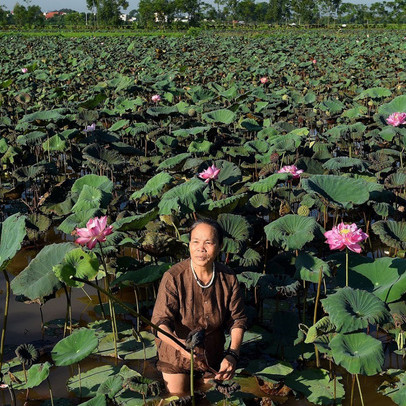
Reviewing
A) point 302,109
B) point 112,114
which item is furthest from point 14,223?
point 302,109

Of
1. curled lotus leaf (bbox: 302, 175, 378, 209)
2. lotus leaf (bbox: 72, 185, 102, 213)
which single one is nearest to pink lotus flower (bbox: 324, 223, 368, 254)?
curled lotus leaf (bbox: 302, 175, 378, 209)

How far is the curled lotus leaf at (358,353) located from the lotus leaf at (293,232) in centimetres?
70

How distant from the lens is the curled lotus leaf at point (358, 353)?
225 centimetres

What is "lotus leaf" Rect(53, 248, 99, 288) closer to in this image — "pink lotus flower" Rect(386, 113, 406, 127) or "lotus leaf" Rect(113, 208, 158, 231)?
"lotus leaf" Rect(113, 208, 158, 231)

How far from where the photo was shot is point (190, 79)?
45.0 feet

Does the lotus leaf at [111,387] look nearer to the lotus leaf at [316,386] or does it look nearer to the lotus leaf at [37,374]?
the lotus leaf at [37,374]

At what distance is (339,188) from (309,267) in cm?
88

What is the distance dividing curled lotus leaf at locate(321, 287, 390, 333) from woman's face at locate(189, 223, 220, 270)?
0.56m

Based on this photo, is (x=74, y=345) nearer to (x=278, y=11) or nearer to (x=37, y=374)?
(x=37, y=374)

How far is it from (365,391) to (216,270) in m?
1.01

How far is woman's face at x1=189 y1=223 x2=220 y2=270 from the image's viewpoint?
8.18 feet

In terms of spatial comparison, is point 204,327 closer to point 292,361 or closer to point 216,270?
point 216,270

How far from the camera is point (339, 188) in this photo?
3.73m

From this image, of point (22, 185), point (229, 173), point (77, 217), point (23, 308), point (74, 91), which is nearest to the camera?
point (77, 217)
